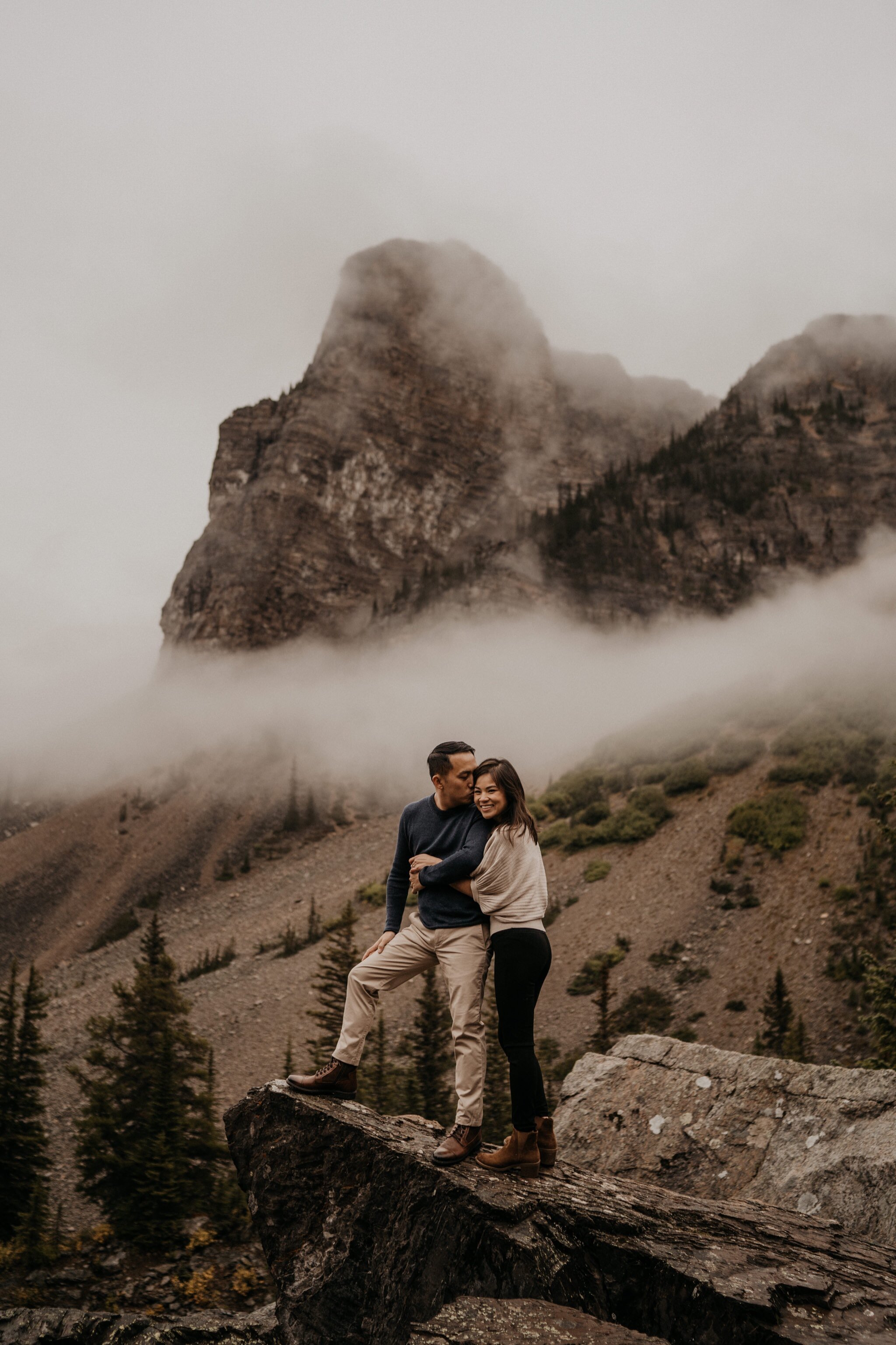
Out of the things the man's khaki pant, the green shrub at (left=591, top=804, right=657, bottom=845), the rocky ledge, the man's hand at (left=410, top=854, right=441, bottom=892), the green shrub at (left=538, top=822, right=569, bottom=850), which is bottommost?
the green shrub at (left=538, top=822, right=569, bottom=850)

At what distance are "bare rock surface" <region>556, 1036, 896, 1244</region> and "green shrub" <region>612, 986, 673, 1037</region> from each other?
104 feet

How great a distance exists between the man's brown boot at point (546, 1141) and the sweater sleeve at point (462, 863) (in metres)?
2.19

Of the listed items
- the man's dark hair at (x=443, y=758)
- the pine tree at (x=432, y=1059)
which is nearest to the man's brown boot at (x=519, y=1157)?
the man's dark hair at (x=443, y=758)

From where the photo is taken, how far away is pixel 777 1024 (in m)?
36.1

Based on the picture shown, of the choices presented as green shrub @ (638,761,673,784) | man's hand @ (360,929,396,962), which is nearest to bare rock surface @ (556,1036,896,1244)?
man's hand @ (360,929,396,962)

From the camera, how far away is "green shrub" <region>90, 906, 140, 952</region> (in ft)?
317

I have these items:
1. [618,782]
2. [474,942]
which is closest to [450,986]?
[474,942]

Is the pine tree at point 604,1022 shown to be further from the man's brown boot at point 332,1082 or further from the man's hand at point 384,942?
the man's hand at point 384,942

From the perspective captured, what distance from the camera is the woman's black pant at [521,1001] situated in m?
6.53

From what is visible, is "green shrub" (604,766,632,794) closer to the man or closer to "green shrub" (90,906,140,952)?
"green shrub" (90,906,140,952)

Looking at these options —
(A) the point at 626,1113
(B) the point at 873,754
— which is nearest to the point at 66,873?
(B) the point at 873,754

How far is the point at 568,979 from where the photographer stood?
50.0m

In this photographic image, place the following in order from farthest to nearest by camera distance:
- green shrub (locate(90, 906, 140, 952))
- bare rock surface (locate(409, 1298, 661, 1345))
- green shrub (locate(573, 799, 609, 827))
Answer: green shrub (locate(90, 906, 140, 952)), green shrub (locate(573, 799, 609, 827)), bare rock surface (locate(409, 1298, 661, 1345))

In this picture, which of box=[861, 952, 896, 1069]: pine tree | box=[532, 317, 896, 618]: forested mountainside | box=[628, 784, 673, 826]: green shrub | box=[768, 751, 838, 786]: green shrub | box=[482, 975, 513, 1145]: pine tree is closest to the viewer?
box=[861, 952, 896, 1069]: pine tree
